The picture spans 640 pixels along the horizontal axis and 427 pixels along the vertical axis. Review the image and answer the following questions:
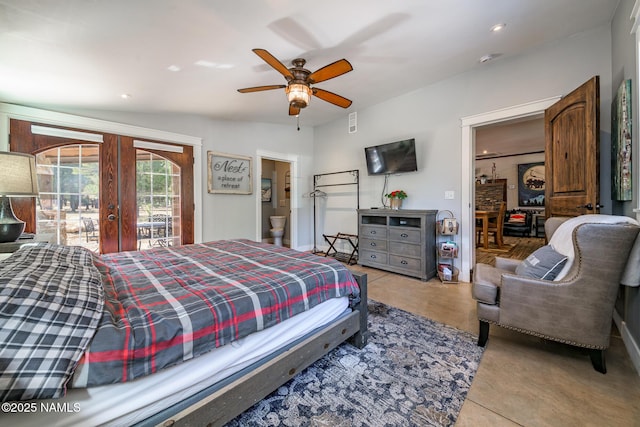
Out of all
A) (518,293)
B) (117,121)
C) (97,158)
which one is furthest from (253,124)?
(518,293)

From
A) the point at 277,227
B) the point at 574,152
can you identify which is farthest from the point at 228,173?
the point at 574,152

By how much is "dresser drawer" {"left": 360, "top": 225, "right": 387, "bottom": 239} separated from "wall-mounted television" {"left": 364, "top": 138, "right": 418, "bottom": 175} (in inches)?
36.6

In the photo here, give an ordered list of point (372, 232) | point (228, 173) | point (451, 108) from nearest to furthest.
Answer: point (451, 108) < point (372, 232) < point (228, 173)

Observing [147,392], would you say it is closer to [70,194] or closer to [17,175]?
[17,175]

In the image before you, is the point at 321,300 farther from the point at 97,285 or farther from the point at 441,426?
the point at 97,285

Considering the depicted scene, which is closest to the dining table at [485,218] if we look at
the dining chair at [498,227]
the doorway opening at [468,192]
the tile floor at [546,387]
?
the dining chair at [498,227]

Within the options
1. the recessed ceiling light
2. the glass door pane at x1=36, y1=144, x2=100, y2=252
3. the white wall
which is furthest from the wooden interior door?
the glass door pane at x1=36, y1=144, x2=100, y2=252

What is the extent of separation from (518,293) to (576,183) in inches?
60.1

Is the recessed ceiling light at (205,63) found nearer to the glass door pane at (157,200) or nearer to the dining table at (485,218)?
the glass door pane at (157,200)

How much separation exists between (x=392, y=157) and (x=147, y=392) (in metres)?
3.83

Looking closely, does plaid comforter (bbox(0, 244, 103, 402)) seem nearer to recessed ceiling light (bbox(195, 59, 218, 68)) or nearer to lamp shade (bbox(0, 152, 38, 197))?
lamp shade (bbox(0, 152, 38, 197))

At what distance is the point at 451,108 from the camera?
3.47 meters

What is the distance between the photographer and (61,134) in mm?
2914

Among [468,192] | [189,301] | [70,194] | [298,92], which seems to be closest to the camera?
[189,301]
